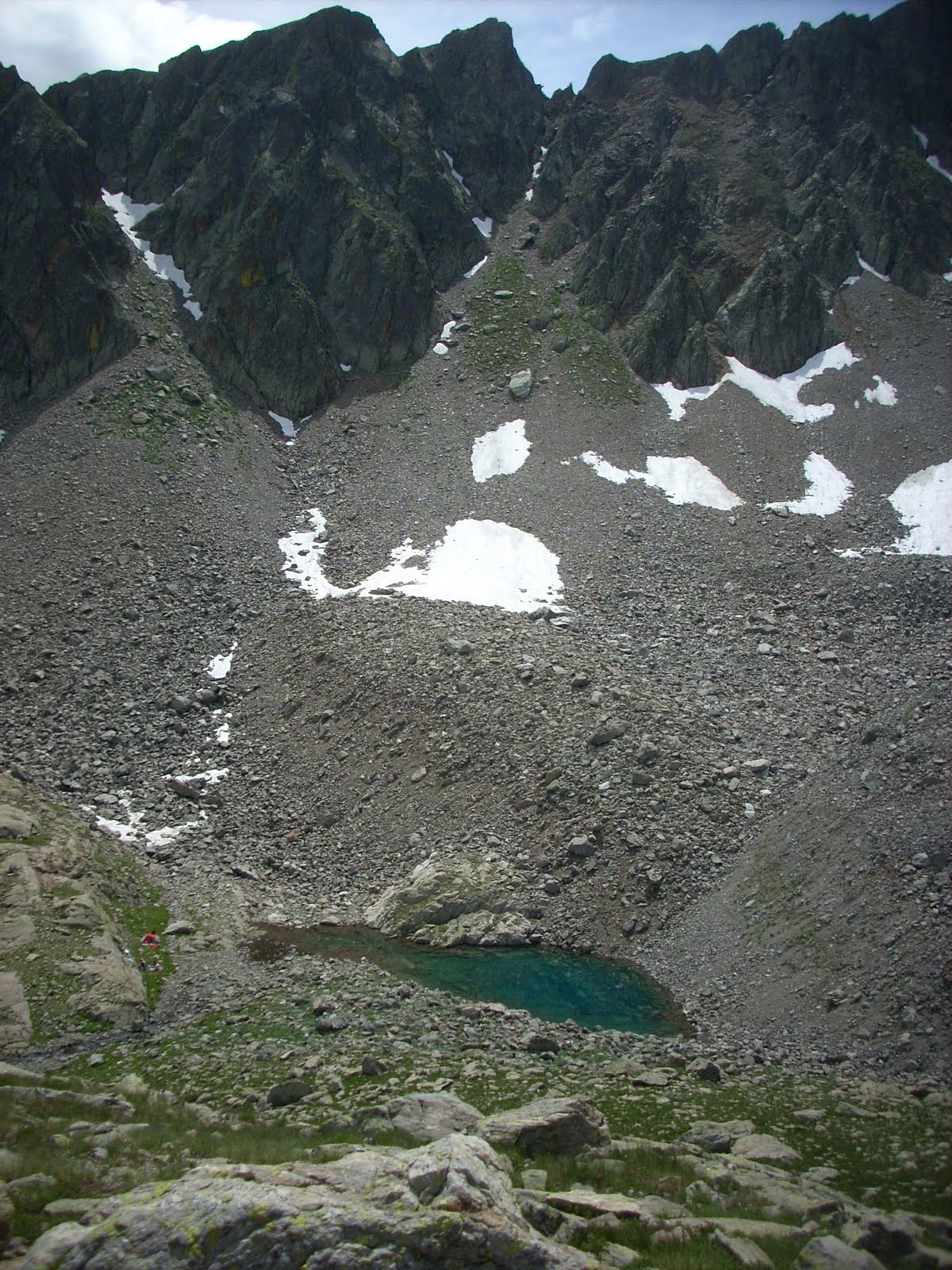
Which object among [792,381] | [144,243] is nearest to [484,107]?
[144,243]

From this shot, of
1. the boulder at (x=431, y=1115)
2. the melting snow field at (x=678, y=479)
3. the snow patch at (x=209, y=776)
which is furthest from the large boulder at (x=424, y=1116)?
the melting snow field at (x=678, y=479)

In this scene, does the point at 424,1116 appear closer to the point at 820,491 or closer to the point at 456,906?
the point at 456,906

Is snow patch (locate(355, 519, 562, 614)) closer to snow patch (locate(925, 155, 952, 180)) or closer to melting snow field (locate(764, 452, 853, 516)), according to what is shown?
melting snow field (locate(764, 452, 853, 516))

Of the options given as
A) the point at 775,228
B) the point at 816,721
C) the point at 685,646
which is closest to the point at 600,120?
the point at 775,228

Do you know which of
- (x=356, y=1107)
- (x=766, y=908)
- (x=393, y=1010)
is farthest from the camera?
(x=766, y=908)

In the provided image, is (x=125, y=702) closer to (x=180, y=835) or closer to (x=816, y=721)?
(x=180, y=835)

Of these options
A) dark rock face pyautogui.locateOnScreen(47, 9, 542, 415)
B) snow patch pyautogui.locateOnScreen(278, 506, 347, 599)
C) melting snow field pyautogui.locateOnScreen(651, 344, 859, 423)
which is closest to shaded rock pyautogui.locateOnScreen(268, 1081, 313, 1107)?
snow patch pyautogui.locateOnScreen(278, 506, 347, 599)

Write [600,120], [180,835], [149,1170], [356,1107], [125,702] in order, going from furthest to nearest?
[600,120] → [125,702] → [180,835] → [356,1107] → [149,1170]
